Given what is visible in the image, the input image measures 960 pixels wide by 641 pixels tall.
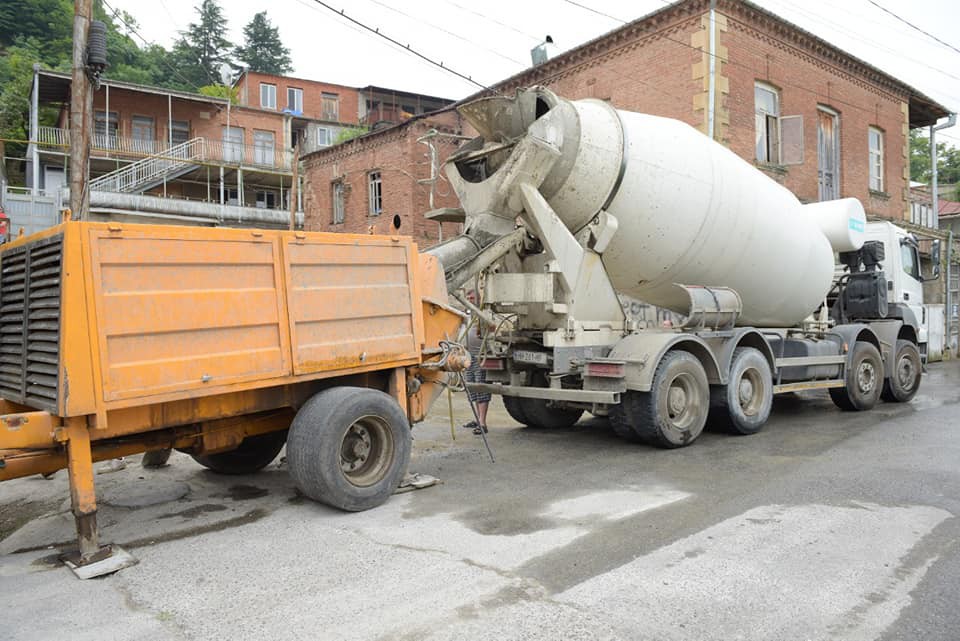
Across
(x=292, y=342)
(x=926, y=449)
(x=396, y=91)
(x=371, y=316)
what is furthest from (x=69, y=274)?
(x=396, y=91)

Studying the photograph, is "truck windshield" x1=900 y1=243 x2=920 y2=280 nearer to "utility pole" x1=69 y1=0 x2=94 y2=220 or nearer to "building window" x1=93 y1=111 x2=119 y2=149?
"utility pole" x1=69 y1=0 x2=94 y2=220

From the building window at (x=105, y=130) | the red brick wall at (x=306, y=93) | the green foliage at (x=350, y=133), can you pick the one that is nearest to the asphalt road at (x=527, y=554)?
the building window at (x=105, y=130)

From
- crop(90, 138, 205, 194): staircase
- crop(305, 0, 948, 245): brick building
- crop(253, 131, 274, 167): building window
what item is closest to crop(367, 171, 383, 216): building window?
crop(305, 0, 948, 245): brick building

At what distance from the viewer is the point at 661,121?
804cm

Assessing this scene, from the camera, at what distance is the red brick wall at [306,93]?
4762 cm

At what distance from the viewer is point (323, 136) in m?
45.0

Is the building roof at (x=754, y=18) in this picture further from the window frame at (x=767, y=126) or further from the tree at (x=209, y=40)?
the tree at (x=209, y=40)

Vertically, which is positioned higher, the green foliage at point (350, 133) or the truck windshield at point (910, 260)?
the green foliage at point (350, 133)

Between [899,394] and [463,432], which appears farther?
[899,394]

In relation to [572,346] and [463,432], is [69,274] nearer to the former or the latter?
[572,346]

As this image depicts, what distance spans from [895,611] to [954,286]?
24.9m

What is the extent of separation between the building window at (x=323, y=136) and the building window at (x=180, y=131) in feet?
28.6

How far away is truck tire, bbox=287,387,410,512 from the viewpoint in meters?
4.99

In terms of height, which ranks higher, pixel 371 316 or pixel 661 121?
pixel 661 121
